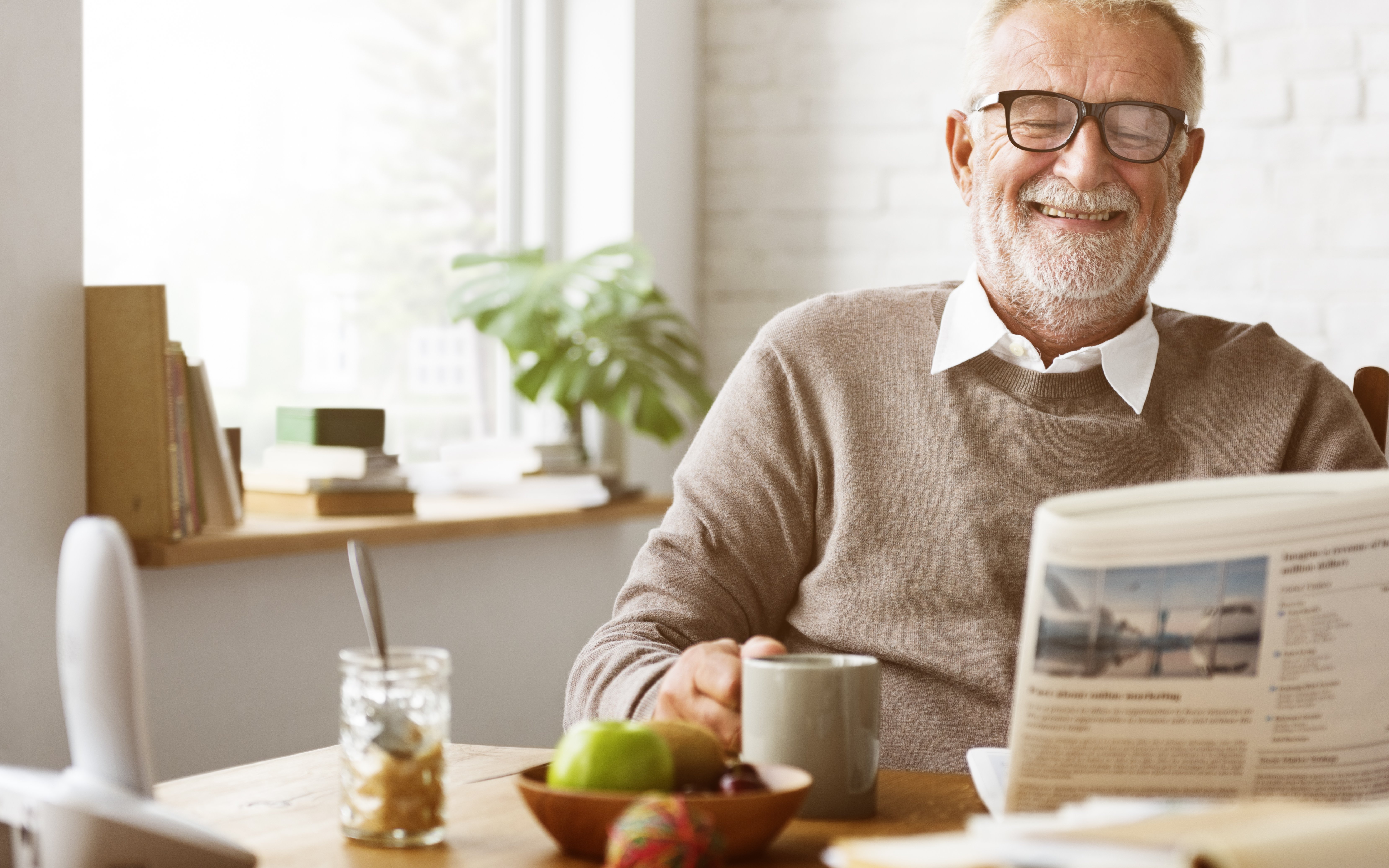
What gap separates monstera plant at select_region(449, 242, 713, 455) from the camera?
9.34 feet

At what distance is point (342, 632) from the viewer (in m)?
2.41

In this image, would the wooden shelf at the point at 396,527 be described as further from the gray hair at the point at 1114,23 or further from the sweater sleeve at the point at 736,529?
the gray hair at the point at 1114,23

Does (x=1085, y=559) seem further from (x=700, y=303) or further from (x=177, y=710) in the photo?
(x=700, y=303)

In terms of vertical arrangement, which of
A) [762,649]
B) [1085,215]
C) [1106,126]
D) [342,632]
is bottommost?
[342,632]

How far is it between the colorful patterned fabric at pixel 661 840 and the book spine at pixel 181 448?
140 cm

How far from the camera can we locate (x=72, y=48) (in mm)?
1926

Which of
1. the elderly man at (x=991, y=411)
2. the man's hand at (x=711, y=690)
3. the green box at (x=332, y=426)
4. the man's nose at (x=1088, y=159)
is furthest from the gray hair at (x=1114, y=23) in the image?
the green box at (x=332, y=426)

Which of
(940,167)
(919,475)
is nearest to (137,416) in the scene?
(919,475)

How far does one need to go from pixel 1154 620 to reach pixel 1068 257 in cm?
97

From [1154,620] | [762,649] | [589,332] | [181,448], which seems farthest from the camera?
[589,332]

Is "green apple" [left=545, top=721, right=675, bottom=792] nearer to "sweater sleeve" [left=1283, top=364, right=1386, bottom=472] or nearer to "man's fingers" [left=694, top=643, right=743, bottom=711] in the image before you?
"man's fingers" [left=694, top=643, right=743, bottom=711]

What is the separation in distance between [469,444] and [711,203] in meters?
0.91

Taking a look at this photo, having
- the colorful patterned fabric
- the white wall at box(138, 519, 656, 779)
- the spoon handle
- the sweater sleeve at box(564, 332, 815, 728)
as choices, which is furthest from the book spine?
the colorful patterned fabric

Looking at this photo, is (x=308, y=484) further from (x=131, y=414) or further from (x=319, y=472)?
(x=131, y=414)
